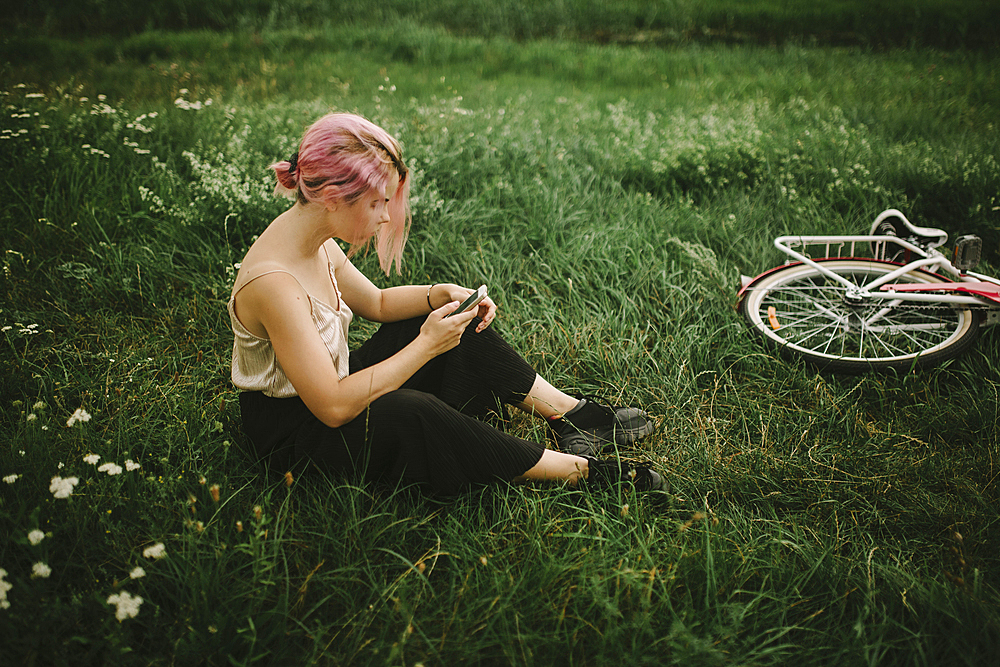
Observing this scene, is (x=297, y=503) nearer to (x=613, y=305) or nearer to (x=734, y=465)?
(x=734, y=465)

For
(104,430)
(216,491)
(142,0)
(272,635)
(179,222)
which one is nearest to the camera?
(272,635)

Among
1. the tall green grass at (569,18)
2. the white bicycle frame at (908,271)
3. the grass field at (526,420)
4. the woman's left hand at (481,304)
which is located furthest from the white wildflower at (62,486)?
the tall green grass at (569,18)

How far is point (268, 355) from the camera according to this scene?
206 cm

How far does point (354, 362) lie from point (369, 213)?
65cm

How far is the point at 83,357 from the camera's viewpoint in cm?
283

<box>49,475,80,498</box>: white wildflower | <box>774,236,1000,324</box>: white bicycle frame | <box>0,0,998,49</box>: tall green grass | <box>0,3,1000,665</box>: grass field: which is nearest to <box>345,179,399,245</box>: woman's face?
<box>0,3,1000,665</box>: grass field

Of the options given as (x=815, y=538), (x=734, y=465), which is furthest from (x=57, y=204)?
(x=815, y=538)

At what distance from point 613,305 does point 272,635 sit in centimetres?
239

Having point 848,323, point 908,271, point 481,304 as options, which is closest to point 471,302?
point 481,304

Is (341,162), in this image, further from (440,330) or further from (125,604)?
(125,604)

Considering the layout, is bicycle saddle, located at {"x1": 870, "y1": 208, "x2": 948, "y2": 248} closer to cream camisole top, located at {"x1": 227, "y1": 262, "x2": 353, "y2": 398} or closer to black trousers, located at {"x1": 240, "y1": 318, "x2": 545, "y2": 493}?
black trousers, located at {"x1": 240, "y1": 318, "x2": 545, "y2": 493}

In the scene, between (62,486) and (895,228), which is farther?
(895,228)

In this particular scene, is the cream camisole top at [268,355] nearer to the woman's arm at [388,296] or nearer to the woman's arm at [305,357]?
the woman's arm at [305,357]

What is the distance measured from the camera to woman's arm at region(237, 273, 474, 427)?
6.11 ft
